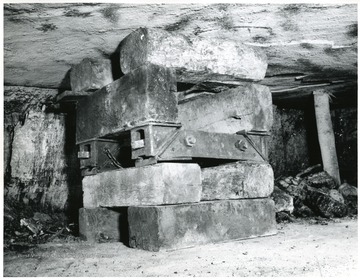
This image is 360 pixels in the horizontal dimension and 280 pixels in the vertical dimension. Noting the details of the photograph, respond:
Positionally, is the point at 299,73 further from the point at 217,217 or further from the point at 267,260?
the point at 267,260

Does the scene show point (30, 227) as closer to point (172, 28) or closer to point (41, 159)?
point (41, 159)

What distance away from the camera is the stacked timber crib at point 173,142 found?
9.00 feet

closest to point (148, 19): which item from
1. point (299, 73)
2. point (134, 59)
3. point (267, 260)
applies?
point (134, 59)

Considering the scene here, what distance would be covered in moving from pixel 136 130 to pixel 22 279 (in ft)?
4.39

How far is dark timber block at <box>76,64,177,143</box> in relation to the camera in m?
2.77

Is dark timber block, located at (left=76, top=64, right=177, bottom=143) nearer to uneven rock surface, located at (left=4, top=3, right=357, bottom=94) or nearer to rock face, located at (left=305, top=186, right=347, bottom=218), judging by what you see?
uneven rock surface, located at (left=4, top=3, right=357, bottom=94)

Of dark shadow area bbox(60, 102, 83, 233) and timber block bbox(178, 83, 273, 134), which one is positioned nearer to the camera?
timber block bbox(178, 83, 273, 134)

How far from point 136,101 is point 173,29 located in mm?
757

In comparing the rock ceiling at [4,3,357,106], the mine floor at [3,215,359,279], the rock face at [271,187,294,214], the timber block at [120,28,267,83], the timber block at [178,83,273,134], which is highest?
the rock ceiling at [4,3,357,106]

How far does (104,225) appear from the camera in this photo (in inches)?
133

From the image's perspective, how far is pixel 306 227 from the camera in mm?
3895

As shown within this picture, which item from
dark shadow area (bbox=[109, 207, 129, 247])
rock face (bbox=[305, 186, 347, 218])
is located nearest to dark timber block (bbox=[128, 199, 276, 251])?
dark shadow area (bbox=[109, 207, 129, 247])

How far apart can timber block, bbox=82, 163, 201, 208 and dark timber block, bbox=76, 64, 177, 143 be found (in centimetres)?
37

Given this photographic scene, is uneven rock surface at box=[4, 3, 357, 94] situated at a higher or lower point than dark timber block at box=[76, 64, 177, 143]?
higher
